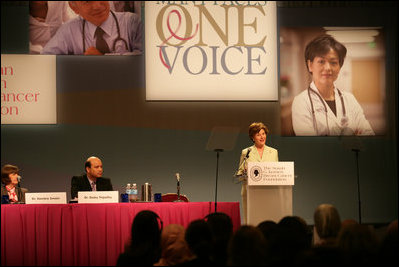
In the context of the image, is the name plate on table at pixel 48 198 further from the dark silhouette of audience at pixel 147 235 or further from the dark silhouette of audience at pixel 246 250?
the dark silhouette of audience at pixel 246 250

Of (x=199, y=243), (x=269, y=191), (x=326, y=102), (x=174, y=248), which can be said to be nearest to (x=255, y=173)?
(x=269, y=191)

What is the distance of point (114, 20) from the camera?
8523 mm

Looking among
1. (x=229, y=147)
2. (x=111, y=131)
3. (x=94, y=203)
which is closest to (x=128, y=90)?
(x=111, y=131)

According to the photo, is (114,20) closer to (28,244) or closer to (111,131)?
(111,131)

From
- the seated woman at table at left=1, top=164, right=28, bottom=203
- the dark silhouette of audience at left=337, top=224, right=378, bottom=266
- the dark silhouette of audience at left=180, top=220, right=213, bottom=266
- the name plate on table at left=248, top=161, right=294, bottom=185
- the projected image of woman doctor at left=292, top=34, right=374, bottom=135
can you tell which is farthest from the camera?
the projected image of woman doctor at left=292, top=34, right=374, bottom=135

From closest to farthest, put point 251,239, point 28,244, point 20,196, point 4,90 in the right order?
point 251,239
point 28,244
point 20,196
point 4,90

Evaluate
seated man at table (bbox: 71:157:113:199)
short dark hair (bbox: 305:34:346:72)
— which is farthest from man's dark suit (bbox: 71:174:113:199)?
short dark hair (bbox: 305:34:346:72)

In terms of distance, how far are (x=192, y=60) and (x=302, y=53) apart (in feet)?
5.36

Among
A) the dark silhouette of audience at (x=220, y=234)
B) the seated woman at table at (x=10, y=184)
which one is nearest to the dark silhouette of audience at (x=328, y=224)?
the dark silhouette of audience at (x=220, y=234)

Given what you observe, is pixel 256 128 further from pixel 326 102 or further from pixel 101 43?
pixel 101 43

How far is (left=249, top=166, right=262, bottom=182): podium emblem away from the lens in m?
5.70

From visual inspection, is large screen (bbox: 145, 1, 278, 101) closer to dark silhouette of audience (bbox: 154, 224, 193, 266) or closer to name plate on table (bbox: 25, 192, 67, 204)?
name plate on table (bbox: 25, 192, 67, 204)

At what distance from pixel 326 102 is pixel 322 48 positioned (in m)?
0.80

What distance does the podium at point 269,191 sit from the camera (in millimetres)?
5703
